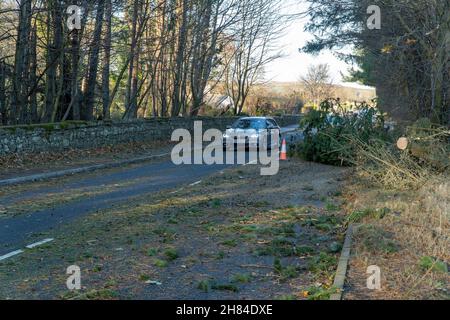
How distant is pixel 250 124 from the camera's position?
81.0 ft

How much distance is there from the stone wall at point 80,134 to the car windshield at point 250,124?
430 cm

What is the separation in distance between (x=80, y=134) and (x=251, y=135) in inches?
293

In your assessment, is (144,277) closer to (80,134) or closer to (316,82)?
(80,134)

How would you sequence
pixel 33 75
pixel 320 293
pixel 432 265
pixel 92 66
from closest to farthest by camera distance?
pixel 320 293 < pixel 432 265 < pixel 33 75 < pixel 92 66

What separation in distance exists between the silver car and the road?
16.3 feet

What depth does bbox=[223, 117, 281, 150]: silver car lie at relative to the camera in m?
23.8

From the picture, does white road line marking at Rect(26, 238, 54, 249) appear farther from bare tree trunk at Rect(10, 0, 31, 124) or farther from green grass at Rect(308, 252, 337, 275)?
bare tree trunk at Rect(10, 0, 31, 124)

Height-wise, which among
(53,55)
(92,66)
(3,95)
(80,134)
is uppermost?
(53,55)

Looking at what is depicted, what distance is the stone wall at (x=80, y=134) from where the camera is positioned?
16578 mm

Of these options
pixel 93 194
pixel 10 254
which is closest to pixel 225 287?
pixel 10 254
